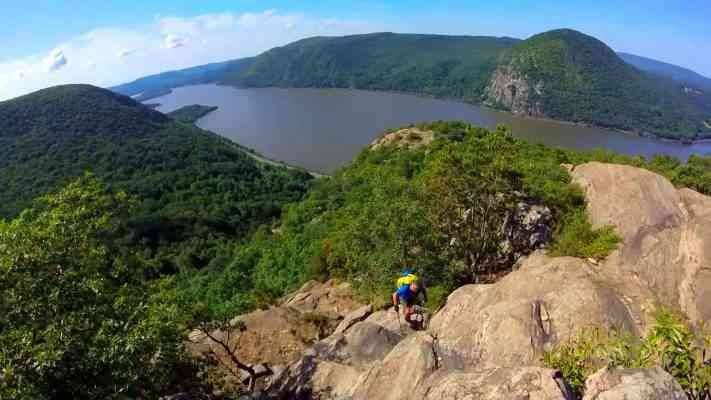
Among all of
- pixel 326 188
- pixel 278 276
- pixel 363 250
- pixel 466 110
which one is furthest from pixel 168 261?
pixel 466 110

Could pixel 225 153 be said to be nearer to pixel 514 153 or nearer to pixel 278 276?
pixel 278 276

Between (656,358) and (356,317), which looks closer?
(656,358)

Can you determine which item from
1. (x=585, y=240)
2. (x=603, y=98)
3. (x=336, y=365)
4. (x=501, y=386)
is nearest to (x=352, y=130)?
(x=603, y=98)

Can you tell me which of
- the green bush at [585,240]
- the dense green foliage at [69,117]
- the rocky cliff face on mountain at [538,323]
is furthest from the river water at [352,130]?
the rocky cliff face on mountain at [538,323]

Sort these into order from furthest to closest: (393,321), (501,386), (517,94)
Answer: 1. (517,94)
2. (393,321)
3. (501,386)

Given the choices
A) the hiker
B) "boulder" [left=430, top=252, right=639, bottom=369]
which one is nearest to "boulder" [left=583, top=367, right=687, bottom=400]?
"boulder" [left=430, top=252, right=639, bottom=369]

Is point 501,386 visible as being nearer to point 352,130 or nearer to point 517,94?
point 352,130
